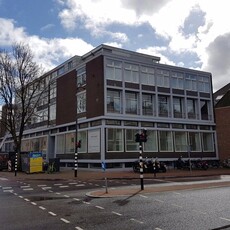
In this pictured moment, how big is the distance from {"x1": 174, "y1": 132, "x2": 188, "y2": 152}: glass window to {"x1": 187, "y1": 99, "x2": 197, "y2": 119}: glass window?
3.25 m

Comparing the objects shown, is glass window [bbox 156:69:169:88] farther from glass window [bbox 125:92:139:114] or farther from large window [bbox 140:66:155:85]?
glass window [bbox 125:92:139:114]

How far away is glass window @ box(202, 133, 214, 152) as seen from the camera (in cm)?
4278

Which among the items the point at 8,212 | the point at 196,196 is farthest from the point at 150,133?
the point at 8,212

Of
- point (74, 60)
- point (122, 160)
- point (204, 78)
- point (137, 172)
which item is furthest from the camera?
point (74, 60)

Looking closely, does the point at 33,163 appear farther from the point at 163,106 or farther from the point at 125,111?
the point at 163,106

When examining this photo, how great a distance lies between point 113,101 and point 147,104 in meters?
5.44

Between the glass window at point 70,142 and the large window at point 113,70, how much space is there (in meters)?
9.66

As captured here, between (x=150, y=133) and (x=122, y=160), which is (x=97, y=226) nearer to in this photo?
(x=122, y=160)

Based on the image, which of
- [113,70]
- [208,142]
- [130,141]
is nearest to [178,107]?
[208,142]

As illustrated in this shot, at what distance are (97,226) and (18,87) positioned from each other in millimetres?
30251

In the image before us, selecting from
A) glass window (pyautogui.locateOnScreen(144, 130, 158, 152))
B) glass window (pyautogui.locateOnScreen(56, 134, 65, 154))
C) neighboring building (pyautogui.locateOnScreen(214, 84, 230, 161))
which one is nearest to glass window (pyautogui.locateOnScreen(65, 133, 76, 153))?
glass window (pyautogui.locateOnScreen(56, 134, 65, 154))

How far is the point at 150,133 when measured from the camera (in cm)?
3772

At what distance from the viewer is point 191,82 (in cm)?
4303

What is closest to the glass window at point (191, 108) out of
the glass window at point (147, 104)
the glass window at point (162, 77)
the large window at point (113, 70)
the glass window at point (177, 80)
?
the glass window at point (177, 80)
